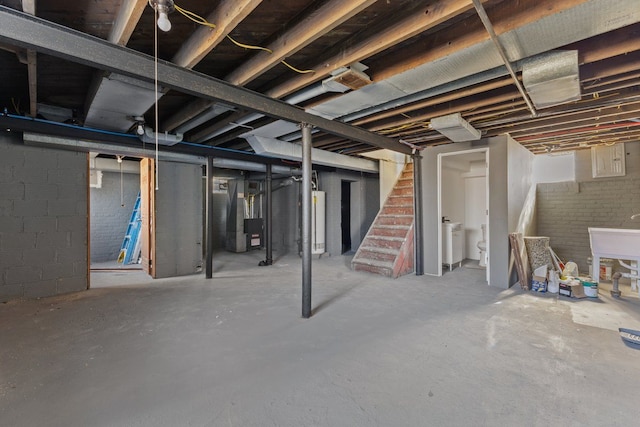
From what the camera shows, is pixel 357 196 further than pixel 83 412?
Yes

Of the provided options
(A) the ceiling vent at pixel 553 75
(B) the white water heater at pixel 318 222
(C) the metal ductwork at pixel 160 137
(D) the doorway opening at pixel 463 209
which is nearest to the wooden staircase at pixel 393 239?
(D) the doorway opening at pixel 463 209

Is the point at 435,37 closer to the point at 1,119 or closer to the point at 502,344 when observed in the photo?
the point at 502,344

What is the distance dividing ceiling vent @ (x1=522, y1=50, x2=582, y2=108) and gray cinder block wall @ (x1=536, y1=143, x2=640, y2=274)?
3.68m

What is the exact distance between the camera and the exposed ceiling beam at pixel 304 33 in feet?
5.54

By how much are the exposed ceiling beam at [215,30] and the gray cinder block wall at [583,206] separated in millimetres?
6263

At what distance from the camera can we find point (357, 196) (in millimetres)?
7676

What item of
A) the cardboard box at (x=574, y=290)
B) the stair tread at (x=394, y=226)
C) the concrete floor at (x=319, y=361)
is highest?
the stair tread at (x=394, y=226)

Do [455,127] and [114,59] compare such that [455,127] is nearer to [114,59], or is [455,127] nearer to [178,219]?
[114,59]

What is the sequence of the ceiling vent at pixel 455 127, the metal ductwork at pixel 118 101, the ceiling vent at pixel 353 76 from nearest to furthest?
the ceiling vent at pixel 353 76, the metal ductwork at pixel 118 101, the ceiling vent at pixel 455 127

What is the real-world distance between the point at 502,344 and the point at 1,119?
558 centimetres

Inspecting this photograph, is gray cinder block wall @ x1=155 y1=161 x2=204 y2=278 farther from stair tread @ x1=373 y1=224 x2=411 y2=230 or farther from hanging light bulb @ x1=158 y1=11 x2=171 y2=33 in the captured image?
hanging light bulb @ x1=158 y1=11 x2=171 y2=33

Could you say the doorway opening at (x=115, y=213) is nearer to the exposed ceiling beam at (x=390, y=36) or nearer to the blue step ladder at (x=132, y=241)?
the blue step ladder at (x=132, y=241)

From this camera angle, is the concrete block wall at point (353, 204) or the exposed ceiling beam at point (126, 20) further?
the concrete block wall at point (353, 204)

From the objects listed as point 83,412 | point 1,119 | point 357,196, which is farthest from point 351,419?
point 357,196
